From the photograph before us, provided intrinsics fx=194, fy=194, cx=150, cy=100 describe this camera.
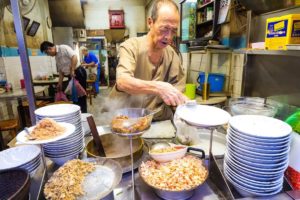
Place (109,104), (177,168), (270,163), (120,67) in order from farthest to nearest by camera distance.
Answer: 1. (109,104)
2. (120,67)
3. (177,168)
4. (270,163)

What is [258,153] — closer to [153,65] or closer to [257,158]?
[257,158]

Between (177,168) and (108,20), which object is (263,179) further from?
(108,20)

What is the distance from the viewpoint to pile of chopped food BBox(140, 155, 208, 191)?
31.0 inches

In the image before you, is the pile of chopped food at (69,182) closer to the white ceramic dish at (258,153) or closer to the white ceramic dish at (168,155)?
the white ceramic dish at (168,155)

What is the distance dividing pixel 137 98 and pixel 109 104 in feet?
0.85

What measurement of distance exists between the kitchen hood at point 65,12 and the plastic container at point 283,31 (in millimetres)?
7626

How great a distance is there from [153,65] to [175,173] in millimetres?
1200

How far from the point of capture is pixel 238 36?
127 inches

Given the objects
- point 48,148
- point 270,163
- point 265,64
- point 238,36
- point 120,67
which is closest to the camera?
point 270,163

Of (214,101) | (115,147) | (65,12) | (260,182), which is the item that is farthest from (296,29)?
(65,12)

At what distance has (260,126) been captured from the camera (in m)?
0.88

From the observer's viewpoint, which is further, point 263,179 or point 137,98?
point 137,98

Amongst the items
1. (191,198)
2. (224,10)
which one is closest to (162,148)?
(191,198)

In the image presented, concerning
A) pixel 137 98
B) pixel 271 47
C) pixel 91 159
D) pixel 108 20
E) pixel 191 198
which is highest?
pixel 108 20
